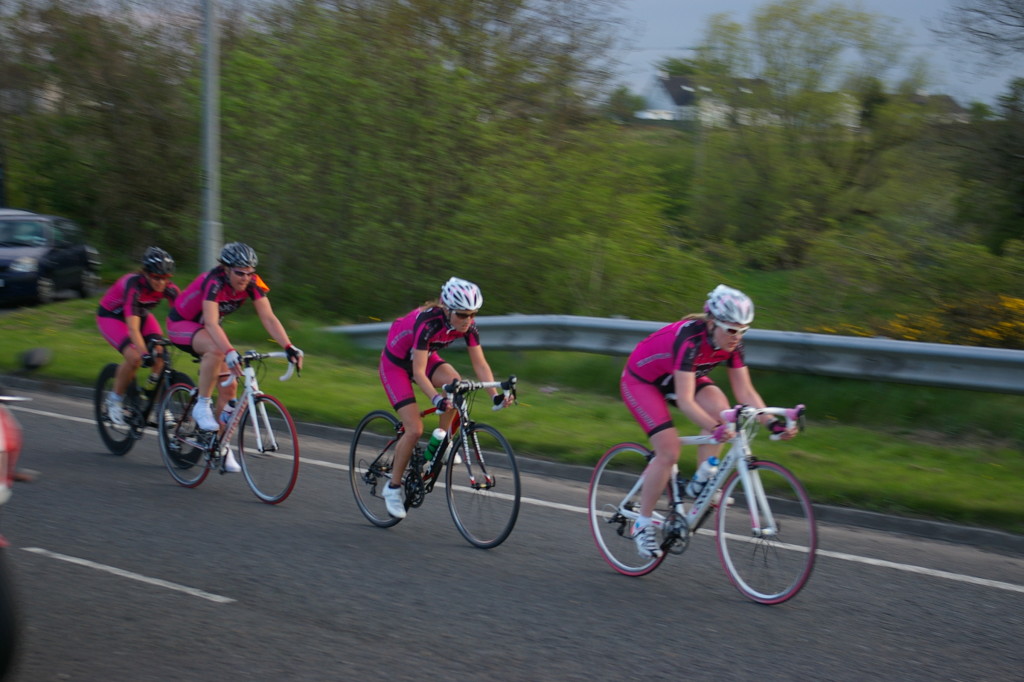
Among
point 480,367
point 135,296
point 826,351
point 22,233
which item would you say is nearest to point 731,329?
point 480,367

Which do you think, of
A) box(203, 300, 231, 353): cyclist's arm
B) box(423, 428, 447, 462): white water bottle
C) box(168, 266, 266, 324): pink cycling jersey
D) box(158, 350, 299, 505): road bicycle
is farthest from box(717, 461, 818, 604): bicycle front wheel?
box(168, 266, 266, 324): pink cycling jersey

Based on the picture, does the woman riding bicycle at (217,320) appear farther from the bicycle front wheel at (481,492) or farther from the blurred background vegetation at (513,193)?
the blurred background vegetation at (513,193)

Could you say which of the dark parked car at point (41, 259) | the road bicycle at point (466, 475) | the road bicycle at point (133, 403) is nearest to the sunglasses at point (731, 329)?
the road bicycle at point (466, 475)

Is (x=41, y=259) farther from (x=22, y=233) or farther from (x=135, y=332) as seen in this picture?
(x=135, y=332)

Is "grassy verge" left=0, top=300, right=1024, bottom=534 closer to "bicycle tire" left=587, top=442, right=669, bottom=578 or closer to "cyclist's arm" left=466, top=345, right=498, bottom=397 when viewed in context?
"bicycle tire" left=587, top=442, right=669, bottom=578

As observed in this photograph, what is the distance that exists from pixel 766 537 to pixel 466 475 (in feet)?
7.13

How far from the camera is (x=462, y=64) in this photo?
1762cm

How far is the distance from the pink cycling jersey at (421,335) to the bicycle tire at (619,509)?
1244mm

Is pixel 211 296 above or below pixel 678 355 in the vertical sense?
above

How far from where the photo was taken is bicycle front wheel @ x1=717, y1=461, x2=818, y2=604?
5.92 metres

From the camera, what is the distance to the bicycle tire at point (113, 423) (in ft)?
31.9

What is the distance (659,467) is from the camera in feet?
21.1

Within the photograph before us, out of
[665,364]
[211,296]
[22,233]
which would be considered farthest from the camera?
[22,233]

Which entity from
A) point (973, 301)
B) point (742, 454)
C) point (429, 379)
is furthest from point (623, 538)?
point (973, 301)
